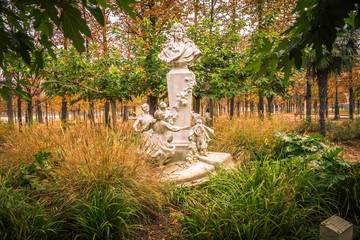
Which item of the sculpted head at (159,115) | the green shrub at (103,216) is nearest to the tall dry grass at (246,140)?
the sculpted head at (159,115)

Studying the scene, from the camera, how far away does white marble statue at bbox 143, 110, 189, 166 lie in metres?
4.89

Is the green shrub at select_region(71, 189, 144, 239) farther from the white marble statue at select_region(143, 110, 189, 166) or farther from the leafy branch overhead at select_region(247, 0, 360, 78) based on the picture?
the leafy branch overhead at select_region(247, 0, 360, 78)

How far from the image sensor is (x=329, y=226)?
2.59 m

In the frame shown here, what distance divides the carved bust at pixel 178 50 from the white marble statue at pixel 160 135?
5.59ft

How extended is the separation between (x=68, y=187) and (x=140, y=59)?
6.59 meters

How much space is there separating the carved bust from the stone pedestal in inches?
10.2

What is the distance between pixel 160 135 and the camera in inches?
203

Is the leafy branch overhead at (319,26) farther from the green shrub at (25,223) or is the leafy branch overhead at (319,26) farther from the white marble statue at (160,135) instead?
the white marble statue at (160,135)

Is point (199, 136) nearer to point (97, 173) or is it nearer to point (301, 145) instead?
point (301, 145)

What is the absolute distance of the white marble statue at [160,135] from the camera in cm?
489

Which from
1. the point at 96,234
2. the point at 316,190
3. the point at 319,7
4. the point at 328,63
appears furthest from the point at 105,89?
the point at 328,63

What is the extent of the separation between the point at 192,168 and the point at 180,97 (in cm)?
187

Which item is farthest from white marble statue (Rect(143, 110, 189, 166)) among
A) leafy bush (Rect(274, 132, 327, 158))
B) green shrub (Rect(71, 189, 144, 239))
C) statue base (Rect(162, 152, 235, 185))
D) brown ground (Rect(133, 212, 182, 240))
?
leafy bush (Rect(274, 132, 327, 158))

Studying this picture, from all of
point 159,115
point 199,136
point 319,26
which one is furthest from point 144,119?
point 319,26
